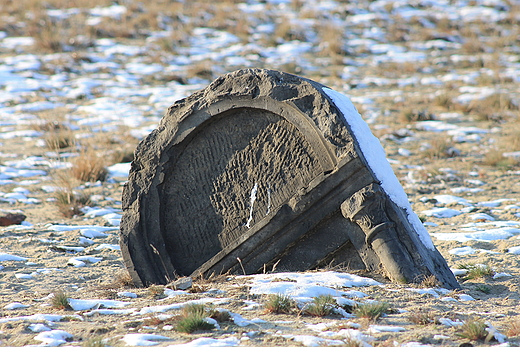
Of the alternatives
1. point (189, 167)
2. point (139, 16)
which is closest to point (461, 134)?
point (189, 167)

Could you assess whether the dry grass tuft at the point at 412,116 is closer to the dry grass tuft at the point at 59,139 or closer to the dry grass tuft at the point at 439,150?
the dry grass tuft at the point at 439,150

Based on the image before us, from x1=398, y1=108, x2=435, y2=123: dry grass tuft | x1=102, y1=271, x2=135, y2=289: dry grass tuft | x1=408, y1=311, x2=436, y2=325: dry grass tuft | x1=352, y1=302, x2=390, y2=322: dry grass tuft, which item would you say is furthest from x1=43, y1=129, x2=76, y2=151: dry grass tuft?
x1=408, y1=311, x2=436, y2=325: dry grass tuft

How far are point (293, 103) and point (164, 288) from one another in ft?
4.78

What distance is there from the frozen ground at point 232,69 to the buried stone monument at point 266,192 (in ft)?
0.85

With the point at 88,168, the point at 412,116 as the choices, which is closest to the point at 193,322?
the point at 88,168

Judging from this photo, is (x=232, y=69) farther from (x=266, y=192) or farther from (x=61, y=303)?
(x=61, y=303)

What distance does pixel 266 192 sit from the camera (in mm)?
3711

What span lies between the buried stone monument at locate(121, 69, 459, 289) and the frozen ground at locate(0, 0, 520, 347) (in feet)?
0.85

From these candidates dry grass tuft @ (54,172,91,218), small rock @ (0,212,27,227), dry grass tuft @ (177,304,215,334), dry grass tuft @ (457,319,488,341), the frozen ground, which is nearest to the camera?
dry grass tuft @ (457,319,488,341)

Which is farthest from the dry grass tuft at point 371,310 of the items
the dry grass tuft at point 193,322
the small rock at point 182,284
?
the small rock at point 182,284

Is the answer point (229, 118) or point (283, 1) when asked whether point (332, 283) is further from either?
point (283, 1)

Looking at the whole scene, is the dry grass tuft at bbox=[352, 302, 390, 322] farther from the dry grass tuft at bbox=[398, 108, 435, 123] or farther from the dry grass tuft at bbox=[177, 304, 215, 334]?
the dry grass tuft at bbox=[398, 108, 435, 123]

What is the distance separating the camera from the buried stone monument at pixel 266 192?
3385 mm

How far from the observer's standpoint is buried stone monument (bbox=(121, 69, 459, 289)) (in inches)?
133
